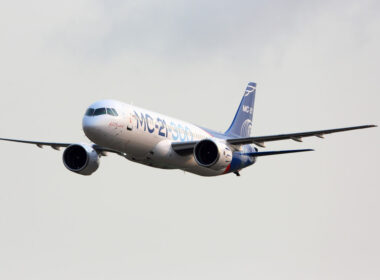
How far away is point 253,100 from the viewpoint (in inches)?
3054

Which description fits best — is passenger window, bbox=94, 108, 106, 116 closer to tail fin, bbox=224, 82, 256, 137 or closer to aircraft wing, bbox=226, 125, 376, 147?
aircraft wing, bbox=226, 125, 376, 147

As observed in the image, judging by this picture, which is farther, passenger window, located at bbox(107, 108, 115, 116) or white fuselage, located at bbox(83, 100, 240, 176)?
passenger window, located at bbox(107, 108, 115, 116)

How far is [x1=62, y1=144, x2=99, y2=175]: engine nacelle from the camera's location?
63344mm

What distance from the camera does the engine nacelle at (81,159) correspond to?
63.3 m

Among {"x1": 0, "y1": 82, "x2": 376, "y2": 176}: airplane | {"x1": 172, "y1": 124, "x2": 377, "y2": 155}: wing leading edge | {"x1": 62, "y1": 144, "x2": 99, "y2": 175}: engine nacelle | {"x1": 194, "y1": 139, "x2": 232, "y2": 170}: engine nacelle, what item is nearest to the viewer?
{"x1": 0, "y1": 82, "x2": 376, "y2": 176}: airplane

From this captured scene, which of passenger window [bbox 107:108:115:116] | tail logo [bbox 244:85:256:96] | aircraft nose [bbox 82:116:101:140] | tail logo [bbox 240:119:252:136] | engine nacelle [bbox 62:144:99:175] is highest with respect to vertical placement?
→ tail logo [bbox 244:85:256:96]

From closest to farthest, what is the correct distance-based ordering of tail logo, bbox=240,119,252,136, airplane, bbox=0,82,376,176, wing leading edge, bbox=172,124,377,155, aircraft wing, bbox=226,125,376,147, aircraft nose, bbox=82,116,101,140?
aircraft nose, bbox=82,116,101,140, aircraft wing, bbox=226,125,376,147, airplane, bbox=0,82,376,176, wing leading edge, bbox=172,124,377,155, tail logo, bbox=240,119,252,136

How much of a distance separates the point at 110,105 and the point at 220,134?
501 inches

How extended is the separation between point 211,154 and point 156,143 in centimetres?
366

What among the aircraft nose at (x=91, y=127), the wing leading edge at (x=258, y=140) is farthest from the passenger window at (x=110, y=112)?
the wing leading edge at (x=258, y=140)

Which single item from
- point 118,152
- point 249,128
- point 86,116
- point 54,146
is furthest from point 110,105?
point 249,128

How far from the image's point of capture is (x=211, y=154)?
2395 inches

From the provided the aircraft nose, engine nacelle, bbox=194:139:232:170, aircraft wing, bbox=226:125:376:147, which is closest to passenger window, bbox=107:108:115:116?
the aircraft nose

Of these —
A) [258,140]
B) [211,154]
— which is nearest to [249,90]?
[258,140]
